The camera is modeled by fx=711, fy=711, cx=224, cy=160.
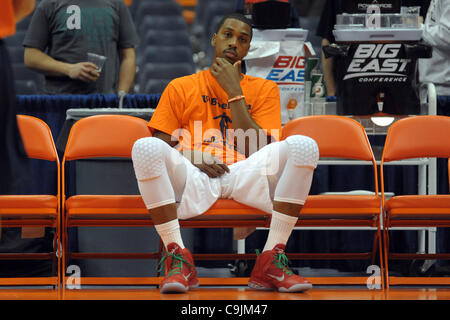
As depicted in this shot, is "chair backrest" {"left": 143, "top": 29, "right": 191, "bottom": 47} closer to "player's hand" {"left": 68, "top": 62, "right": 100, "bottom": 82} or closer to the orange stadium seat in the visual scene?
"player's hand" {"left": 68, "top": 62, "right": 100, "bottom": 82}

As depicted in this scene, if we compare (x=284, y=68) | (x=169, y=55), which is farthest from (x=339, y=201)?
(x=169, y=55)

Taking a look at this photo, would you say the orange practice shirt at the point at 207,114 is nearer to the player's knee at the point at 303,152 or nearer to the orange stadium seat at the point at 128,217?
the orange stadium seat at the point at 128,217

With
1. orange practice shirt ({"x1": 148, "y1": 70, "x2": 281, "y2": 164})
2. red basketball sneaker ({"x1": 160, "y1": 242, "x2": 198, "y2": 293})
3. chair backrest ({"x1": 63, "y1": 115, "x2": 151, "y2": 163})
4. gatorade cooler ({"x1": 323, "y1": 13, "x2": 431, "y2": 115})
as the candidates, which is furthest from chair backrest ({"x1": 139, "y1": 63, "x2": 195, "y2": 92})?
red basketball sneaker ({"x1": 160, "y1": 242, "x2": 198, "y2": 293})

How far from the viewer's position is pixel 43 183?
12.8ft

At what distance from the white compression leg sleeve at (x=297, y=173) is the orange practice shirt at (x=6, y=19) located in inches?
53.3

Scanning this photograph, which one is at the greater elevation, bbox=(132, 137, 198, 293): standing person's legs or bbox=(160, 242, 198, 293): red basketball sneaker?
bbox=(132, 137, 198, 293): standing person's legs

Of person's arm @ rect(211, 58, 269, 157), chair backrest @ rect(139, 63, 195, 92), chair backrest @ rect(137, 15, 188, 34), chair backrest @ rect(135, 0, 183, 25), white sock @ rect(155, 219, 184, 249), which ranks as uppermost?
chair backrest @ rect(135, 0, 183, 25)

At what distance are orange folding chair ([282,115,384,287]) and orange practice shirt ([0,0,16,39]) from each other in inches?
62.6

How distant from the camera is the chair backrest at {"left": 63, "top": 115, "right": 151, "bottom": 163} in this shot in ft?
10.8

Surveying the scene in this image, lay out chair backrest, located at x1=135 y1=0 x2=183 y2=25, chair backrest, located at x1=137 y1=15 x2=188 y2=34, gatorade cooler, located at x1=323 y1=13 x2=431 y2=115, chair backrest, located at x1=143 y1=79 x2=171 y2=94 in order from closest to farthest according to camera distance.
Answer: gatorade cooler, located at x1=323 y1=13 x2=431 y2=115
chair backrest, located at x1=143 y1=79 x2=171 y2=94
chair backrest, located at x1=137 y1=15 x2=188 y2=34
chair backrest, located at x1=135 y1=0 x2=183 y2=25

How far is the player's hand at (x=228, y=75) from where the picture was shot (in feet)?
10.2

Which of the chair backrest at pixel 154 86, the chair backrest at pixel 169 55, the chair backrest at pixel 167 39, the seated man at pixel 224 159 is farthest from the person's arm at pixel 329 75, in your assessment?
the chair backrest at pixel 167 39
